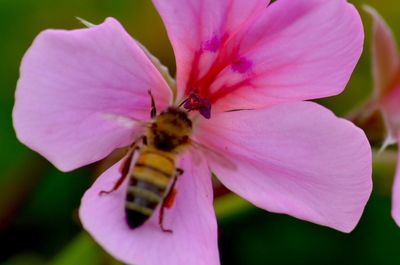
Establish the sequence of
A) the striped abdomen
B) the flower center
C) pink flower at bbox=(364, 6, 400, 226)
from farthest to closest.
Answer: pink flower at bbox=(364, 6, 400, 226) → the flower center → the striped abdomen

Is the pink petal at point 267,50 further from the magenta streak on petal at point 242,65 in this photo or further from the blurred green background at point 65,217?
the blurred green background at point 65,217

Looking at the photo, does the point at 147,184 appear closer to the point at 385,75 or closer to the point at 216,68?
the point at 216,68

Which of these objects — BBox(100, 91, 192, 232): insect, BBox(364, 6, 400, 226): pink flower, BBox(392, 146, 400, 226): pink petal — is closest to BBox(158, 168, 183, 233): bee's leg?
Result: BBox(100, 91, 192, 232): insect

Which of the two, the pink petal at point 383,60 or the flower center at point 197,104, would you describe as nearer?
the flower center at point 197,104

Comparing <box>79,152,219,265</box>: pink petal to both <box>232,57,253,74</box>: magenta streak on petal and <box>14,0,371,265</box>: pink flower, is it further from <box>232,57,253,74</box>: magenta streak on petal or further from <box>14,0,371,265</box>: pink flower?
<box>232,57,253,74</box>: magenta streak on petal

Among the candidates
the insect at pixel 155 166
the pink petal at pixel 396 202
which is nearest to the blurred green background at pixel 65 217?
the pink petal at pixel 396 202

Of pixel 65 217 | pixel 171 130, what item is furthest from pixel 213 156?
pixel 65 217

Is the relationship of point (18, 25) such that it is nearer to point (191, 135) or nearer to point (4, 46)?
point (4, 46)
